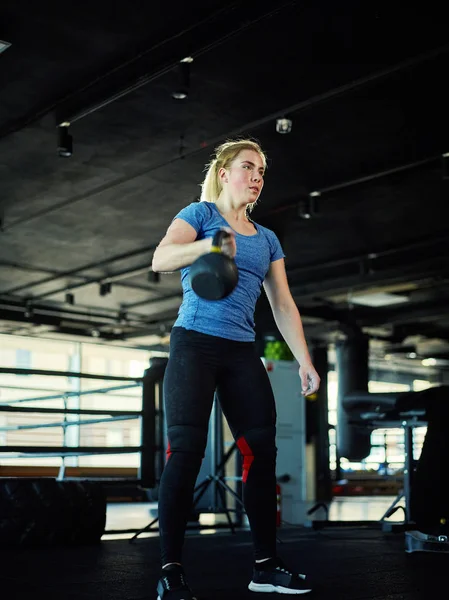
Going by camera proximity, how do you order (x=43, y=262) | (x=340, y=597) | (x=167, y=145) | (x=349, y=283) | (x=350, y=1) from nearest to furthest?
(x=340, y=597) < (x=350, y=1) < (x=167, y=145) < (x=43, y=262) < (x=349, y=283)

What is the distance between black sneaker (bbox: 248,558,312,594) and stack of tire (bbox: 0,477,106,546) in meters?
2.02

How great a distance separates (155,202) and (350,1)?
143 inches

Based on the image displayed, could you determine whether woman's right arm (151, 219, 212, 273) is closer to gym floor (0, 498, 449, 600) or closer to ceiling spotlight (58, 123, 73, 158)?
gym floor (0, 498, 449, 600)

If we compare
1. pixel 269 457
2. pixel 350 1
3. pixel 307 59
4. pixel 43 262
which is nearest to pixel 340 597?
pixel 269 457

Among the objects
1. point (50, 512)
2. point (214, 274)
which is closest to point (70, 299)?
point (50, 512)

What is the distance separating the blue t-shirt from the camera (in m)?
2.03

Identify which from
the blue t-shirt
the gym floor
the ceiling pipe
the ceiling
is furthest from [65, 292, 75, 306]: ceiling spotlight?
the blue t-shirt

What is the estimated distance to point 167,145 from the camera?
618cm

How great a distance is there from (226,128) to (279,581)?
4.35 meters

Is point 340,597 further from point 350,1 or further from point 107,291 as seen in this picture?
point 107,291

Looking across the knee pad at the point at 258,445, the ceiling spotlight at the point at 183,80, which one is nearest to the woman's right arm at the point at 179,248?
the knee pad at the point at 258,445

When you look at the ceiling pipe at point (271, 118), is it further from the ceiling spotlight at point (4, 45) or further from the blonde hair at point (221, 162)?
the blonde hair at point (221, 162)

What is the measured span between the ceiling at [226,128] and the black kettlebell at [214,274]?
2.84m

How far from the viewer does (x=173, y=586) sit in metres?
1.85
